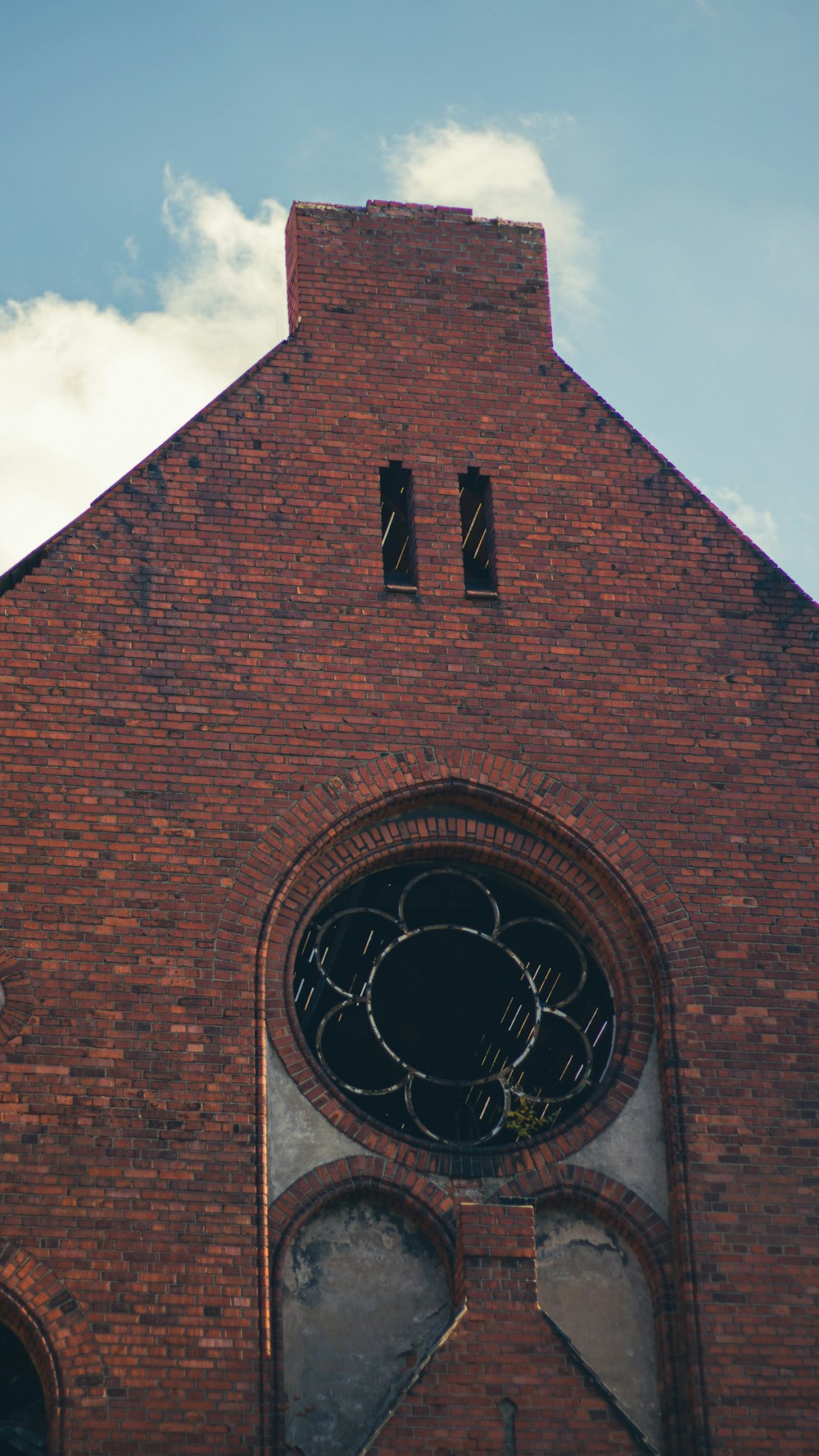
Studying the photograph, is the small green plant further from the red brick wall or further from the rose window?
the red brick wall

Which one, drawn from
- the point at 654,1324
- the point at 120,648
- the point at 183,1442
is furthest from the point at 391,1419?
the point at 120,648

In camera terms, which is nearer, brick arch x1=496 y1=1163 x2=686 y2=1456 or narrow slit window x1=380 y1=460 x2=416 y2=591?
brick arch x1=496 y1=1163 x2=686 y2=1456

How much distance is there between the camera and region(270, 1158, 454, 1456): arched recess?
435 inches

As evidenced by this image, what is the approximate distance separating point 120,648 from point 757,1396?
6.02 metres

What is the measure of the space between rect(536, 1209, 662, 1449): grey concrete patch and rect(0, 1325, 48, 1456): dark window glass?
2.92 metres

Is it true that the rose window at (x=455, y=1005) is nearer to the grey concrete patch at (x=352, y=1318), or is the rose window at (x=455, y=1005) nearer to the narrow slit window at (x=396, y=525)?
the grey concrete patch at (x=352, y=1318)

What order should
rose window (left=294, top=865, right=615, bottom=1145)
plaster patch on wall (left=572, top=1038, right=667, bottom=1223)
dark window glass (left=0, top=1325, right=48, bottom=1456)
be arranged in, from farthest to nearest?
rose window (left=294, top=865, right=615, bottom=1145) < plaster patch on wall (left=572, top=1038, right=667, bottom=1223) < dark window glass (left=0, top=1325, right=48, bottom=1456)

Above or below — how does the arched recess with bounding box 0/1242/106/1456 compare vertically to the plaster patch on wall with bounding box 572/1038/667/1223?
below

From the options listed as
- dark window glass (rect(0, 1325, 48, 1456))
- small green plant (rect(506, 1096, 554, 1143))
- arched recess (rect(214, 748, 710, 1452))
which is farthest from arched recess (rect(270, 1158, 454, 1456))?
dark window glass (rect(0, 1325, 48, 1456))

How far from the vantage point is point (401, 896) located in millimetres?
12695

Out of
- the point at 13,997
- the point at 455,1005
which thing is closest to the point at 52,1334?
the point at 13,997

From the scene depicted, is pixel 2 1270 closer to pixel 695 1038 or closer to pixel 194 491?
pixel 695 1038

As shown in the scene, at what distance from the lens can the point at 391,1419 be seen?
10.6 meters

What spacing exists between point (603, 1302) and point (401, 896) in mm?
2801
